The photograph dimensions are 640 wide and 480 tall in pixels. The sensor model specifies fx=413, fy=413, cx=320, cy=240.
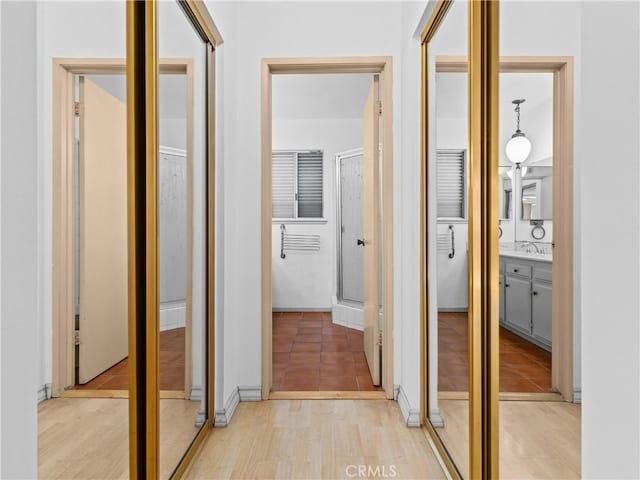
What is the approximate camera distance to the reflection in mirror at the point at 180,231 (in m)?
1.58

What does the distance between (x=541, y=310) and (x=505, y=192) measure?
37cm

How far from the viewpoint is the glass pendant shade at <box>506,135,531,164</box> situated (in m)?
1.10

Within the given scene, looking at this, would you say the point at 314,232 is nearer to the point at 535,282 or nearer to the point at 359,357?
the point at 359,357

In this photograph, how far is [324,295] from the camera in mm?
5438

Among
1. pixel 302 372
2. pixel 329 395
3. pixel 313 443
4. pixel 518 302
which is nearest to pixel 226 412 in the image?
pixel 313 443

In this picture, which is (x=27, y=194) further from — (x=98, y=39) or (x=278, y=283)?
(x=278, y=283)

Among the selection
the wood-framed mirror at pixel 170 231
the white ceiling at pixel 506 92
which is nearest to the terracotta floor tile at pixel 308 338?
the wood-framed mirror at pixel 170 231

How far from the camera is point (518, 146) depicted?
116 cm

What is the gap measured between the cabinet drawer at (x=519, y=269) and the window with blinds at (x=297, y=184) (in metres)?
4.21

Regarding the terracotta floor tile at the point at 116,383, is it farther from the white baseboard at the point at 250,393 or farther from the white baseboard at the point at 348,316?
the white baseboard at the point at 348,316

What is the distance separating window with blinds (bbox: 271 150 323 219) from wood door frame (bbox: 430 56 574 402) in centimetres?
445

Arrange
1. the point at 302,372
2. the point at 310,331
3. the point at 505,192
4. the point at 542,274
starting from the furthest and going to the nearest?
1. the point at 310,331
2. the point at 302,372
3. the point at 505,192
4. the point at 542,274

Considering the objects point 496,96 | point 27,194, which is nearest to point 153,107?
point 27,194

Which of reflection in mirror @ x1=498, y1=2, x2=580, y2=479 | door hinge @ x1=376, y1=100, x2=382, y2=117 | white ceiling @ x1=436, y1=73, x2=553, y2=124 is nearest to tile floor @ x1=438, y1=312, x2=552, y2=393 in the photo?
reflection in mirror @ x1=498, y1=2, x2=580, y2=479
